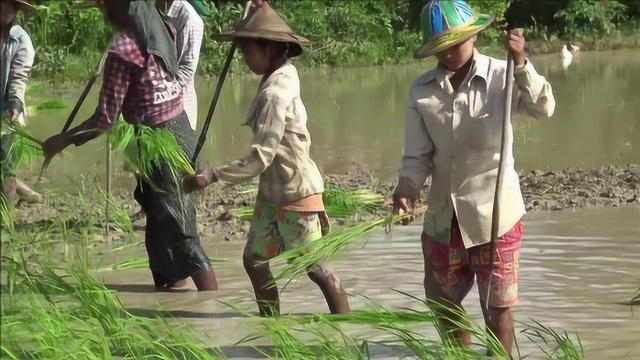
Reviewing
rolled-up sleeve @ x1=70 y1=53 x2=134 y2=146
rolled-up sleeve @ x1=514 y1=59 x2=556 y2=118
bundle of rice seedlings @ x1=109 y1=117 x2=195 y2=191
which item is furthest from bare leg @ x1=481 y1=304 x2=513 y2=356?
rolled-up sleeve @ x1=70 y1=53 x2=134 y2=146

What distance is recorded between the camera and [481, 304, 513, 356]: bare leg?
180 inches

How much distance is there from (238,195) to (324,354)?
4495mm

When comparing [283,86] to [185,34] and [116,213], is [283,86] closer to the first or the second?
[116,213]

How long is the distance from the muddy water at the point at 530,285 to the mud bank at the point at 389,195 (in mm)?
347

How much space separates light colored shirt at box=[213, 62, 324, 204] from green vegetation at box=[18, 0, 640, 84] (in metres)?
10.8

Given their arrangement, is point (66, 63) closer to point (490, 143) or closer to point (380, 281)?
point (380, 281)

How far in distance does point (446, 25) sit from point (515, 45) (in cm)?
35

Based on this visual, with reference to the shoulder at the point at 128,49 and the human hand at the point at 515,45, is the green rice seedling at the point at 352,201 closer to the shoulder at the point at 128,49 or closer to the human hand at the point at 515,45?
the shoulder at the point at 128,49

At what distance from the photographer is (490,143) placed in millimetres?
4574

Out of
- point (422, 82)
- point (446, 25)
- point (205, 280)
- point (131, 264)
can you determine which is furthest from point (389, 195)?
point (446, 25)

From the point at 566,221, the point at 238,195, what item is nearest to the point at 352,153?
the point at 238,195

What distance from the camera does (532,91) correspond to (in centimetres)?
446

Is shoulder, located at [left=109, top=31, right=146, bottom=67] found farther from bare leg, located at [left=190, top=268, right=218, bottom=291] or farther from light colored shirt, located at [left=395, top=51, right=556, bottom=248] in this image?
light colored shirt, located at [left=395, top=51, right=556, bottom=248]

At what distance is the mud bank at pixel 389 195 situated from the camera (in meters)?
7.86
